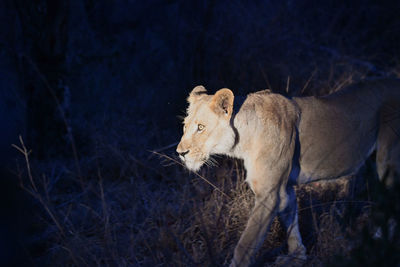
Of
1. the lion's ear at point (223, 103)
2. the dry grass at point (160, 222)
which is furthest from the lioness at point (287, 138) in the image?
the dry grass at point (160, 222)

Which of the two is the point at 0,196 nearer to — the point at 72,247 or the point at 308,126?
the point at 72,247

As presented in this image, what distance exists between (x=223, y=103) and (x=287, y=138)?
565 mm

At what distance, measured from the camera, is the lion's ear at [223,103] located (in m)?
2.87

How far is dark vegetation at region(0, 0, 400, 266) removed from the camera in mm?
3342

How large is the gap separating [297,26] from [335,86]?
2491 mm

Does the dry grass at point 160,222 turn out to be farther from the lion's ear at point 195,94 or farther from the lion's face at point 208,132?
the lion's ear at point 195,94

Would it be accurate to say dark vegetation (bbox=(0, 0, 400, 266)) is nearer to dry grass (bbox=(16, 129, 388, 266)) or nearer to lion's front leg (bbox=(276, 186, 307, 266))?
dry grass (bbox=(16, 129, 388, 266))

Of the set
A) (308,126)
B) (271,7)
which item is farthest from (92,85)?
(308,126)

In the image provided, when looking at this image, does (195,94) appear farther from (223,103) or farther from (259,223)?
(259,223)

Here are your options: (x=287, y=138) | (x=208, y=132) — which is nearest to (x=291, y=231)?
(x=287, y=138)

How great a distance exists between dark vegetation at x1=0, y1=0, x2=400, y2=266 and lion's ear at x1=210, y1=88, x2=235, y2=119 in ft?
2.43

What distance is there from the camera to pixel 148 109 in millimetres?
6551

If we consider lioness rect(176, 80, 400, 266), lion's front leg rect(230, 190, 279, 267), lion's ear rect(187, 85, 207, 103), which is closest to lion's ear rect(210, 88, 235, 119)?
lioness rect(176, 80, 400, 266)

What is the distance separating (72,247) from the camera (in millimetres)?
3281
